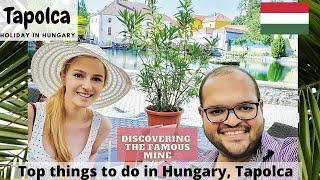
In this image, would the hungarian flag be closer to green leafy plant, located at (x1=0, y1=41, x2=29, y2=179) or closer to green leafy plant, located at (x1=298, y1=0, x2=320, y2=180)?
green leafy plant, located at (x1=298, y1=0, x2=320, y2=180)

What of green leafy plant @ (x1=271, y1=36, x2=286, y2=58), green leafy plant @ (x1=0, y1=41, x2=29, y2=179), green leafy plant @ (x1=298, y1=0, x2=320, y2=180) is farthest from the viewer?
green leafy plant @ (x1=0, y1=41, x2=29, y2=179)

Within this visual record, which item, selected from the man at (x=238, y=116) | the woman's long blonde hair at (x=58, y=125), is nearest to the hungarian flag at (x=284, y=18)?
the man at (x=238, y=116)

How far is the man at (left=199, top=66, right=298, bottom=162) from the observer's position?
53.1 inches

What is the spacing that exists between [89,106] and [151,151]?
180 millimetres

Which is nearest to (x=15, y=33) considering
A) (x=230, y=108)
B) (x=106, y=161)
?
(x=106, y=161)

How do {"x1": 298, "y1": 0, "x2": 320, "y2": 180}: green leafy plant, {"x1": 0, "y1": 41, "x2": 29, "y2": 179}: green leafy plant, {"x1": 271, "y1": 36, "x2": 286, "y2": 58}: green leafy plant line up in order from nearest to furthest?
{"x1": 271, "y1": 36, "x2": 286, "y2": 58}: green leafy plant, {"x1": 298, "y1": 0, "x2": 320, "y2": 180}: green leafy plant, {"x1": 0, "y1": 41, "x2": 29, "y2": 179}: green leafy plant

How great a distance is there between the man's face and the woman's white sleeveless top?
0.83ft

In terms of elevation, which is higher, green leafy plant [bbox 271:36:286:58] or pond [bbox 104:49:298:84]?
green leafy plant [bbox 271:36:286:58]

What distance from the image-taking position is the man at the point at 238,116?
135 centimetres

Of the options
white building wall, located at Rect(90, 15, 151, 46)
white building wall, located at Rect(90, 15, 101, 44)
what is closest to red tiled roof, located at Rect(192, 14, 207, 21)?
white building wall, located at Rect(90, 15, 151, 46)

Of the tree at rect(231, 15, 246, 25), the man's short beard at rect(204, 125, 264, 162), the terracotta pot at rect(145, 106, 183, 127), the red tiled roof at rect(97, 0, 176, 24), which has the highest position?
the red tiled roof at rect(97, 0, 176, 24)

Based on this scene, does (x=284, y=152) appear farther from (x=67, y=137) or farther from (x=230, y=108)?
(x=67, y=137)

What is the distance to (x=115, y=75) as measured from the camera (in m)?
1.38

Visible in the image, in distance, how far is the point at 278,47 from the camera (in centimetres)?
133
